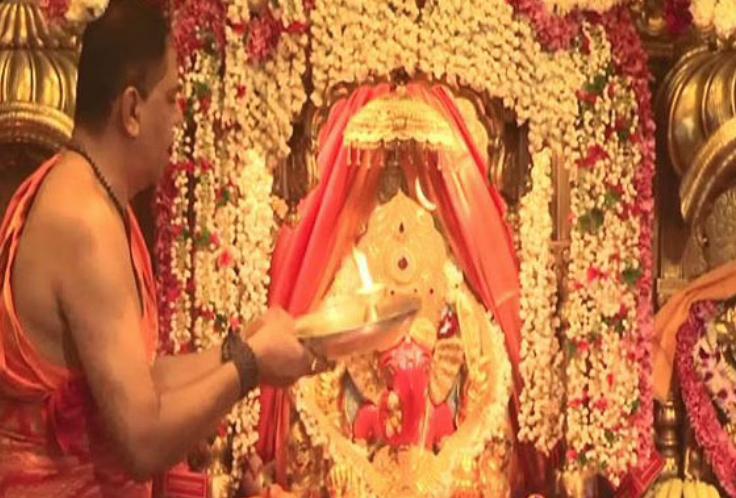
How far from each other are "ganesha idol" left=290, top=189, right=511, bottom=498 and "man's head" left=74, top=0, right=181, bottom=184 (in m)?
2.48

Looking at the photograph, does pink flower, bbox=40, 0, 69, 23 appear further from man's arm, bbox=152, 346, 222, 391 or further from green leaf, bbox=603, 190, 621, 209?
man's arm, bbox=152, 346, 222, 391

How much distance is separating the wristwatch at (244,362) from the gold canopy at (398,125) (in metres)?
2.61

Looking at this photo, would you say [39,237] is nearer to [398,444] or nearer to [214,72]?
[214,72]

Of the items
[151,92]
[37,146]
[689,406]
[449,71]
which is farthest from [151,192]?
[151,92]

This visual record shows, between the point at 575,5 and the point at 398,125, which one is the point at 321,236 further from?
the point at 575,5

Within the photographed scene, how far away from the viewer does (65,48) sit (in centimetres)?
460

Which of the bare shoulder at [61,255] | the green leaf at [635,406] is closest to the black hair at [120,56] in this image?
the bare shoulder at [61,255]

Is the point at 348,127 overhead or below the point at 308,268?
overhead

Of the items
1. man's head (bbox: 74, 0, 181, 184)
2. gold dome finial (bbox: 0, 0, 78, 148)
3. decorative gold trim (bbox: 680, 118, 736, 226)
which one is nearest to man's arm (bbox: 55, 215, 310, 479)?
man's head (bbox: 74, 0, 181, 184)

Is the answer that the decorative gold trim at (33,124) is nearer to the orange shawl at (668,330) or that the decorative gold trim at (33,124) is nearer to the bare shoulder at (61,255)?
the orange shawl at (668,330)

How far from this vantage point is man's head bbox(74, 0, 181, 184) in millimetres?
2113

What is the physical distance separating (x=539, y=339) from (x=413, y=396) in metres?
0.39

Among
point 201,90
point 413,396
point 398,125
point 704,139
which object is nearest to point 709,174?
point 704,139

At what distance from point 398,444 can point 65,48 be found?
4.72ft
